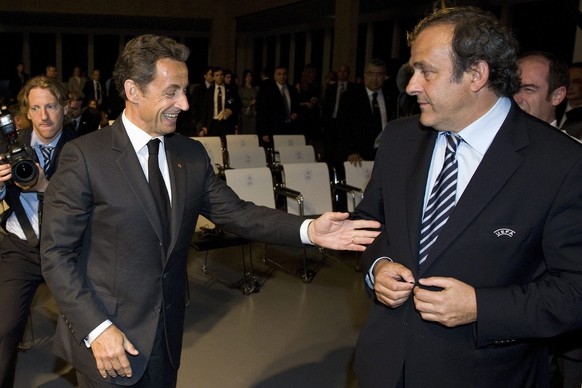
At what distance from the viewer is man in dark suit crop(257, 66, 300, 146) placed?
27.9 feet

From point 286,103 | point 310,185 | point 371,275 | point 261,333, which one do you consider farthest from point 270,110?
point 371,275

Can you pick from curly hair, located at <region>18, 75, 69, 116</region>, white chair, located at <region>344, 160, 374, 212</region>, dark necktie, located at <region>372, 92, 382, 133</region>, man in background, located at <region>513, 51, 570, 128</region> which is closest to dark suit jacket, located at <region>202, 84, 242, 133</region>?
dark necktie, located at <region>372, 92, 382, 133</region>

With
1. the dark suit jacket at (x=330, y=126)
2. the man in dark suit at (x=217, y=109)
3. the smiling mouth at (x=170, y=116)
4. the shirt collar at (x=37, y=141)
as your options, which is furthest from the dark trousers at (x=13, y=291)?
the man in dark suit at (x=217, y=109)

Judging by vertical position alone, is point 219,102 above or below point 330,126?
above

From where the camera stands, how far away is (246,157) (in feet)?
20.7

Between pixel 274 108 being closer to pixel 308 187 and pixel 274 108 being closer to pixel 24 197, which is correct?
pixel 308 187

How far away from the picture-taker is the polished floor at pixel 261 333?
3.28 metres

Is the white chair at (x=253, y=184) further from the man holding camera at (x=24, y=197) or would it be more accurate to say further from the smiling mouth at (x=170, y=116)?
the smiling mouth at (x=170, y=116)

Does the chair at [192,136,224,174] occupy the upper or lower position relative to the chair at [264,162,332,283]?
upper

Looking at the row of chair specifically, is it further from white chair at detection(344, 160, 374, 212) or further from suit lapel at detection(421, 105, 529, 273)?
suit lapel at detection(421, 105, 529, 273)

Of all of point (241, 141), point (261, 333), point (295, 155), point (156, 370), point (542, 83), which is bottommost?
point (261, 333)

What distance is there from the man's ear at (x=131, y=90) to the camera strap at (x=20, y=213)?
1.09 metres

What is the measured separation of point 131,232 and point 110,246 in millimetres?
85

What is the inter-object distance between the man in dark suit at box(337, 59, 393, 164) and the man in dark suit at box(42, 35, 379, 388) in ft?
13.3
